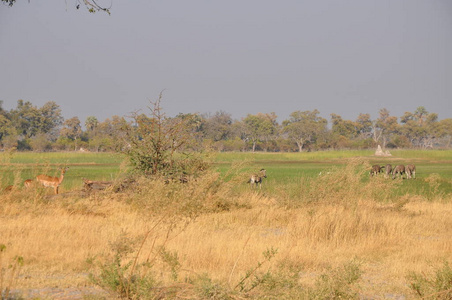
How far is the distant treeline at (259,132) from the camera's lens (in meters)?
111

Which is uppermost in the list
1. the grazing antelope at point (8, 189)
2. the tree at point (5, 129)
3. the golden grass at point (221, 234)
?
the tree at point (5, 129)

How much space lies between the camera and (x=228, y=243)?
9414mm

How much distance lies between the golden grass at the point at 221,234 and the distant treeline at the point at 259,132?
8876 cm

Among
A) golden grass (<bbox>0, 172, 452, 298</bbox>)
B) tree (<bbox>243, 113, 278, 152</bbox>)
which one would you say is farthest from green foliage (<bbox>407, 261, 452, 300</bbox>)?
tree (<bbox>243, 113, 278, 152</bbox>)

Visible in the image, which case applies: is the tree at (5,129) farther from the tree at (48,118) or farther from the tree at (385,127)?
the tree at (385,127)

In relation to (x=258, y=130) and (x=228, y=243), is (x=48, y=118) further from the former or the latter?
(x=228, y=243)

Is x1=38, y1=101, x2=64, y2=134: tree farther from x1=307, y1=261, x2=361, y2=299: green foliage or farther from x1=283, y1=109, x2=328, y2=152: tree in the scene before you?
x1=307, y1=261, x2=361, y2=299: green foliage

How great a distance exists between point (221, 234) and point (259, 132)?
11563 cm

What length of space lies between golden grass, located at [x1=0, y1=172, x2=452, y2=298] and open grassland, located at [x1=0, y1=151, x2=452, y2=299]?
0.10 feet

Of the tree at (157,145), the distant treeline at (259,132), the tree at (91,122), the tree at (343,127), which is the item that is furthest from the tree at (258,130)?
the tree at (157,145)

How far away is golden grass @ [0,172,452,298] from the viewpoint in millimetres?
7805

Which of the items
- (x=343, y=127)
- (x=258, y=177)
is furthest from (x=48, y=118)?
(x=258, y=177)

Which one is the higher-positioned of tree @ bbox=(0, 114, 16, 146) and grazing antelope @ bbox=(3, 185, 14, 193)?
tree @ bbox=(0, 114, 16, 146)

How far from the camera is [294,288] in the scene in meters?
6.21
